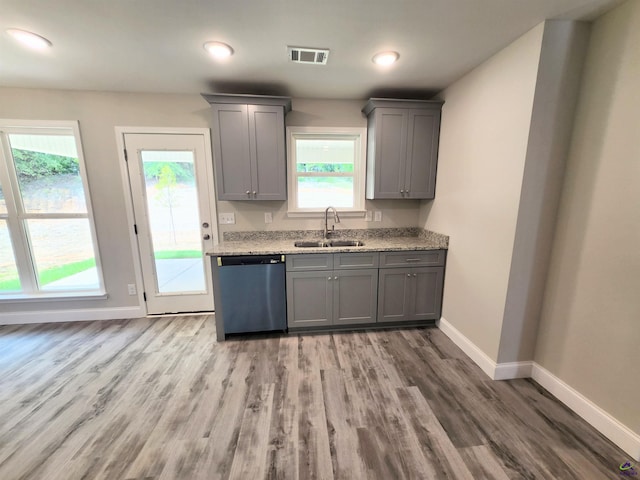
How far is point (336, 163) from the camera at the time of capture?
289 centimetres

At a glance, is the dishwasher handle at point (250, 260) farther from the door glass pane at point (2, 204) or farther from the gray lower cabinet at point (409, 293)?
the door glass pane at point (2, 204)

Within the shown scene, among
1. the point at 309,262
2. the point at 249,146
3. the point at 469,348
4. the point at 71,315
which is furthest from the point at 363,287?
the point at 71,315

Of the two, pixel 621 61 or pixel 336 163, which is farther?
pixel 336 163

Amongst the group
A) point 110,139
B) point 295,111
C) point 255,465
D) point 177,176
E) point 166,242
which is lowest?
point 255,465

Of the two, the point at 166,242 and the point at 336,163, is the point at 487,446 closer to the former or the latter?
the point at 336,163

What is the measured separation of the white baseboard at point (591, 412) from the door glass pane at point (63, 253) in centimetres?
435

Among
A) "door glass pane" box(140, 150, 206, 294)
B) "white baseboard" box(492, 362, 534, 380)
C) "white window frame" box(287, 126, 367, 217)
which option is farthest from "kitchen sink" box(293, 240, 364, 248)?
"white baseboard" box(492, 362, 534, 380)

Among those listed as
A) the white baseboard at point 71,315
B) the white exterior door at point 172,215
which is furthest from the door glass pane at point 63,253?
the white exterior door at point 172,215

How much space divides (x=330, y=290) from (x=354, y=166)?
1.49 meters

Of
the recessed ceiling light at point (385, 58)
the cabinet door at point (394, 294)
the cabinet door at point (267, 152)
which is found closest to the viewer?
the recessed ceiling light at point (385, 58)

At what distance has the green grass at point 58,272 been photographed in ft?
8.82

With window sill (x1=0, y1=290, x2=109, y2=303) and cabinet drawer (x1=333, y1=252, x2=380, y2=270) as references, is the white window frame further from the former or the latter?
window sill (x1=0, y1=290, x2=109, y2=303)

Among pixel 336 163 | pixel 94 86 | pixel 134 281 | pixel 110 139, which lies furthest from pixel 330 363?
pixel 94 86

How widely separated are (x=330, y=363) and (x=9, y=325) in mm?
3545
